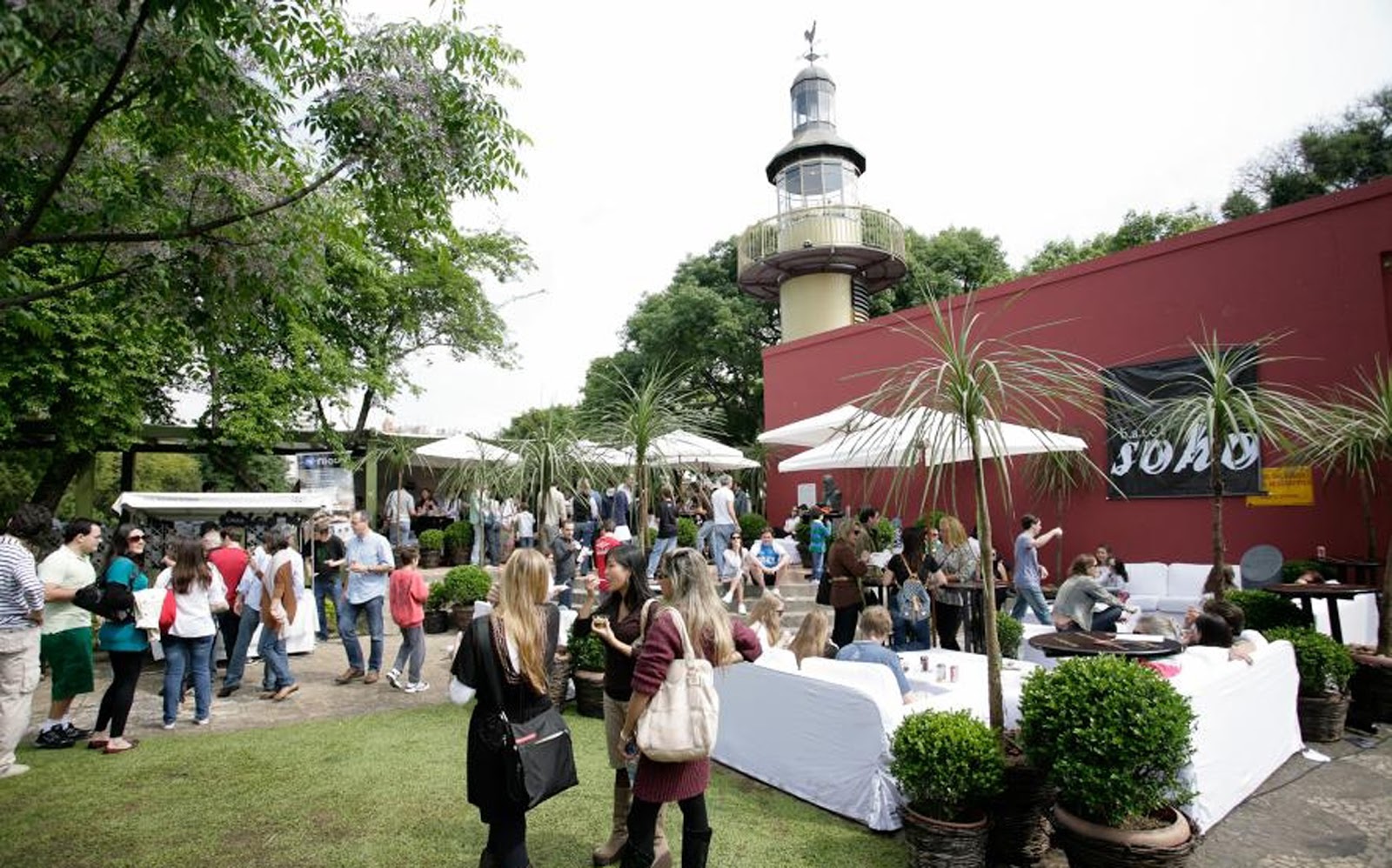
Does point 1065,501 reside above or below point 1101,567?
above

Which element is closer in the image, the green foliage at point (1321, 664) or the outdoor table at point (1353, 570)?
the green foliage at point (1321, 664)

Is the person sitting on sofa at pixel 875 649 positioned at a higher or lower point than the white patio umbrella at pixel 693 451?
lower

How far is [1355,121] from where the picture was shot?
2394 cm

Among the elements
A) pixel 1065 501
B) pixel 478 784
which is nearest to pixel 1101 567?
pixel 1065 501

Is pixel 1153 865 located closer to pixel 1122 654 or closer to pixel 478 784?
pixel 1122 654

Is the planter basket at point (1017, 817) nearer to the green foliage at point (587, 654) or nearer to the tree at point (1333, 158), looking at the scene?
the green foliage at point (587, 654)

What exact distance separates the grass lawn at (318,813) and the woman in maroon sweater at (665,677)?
0.69m

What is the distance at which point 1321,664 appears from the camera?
18.6 ft

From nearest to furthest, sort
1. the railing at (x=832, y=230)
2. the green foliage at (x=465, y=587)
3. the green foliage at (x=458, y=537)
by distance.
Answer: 1. the green foliage at (x=465, y=587)
2. the green foliage at (x=458, y=537)
3. the railing at (x=832, y=230)

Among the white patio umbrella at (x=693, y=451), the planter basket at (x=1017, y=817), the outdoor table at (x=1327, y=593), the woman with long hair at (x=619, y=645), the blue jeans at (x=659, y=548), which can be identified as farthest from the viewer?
the blue jeans at (x=659, y=548)

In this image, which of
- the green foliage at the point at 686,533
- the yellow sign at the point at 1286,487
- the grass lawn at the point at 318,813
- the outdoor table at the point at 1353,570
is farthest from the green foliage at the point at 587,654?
the yellow sign at the point at 1286,487

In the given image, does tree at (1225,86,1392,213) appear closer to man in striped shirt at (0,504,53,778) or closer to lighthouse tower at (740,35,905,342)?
lighthouse tower at (740,35,905,342)

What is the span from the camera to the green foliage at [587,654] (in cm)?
635

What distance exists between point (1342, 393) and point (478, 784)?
1022cm
